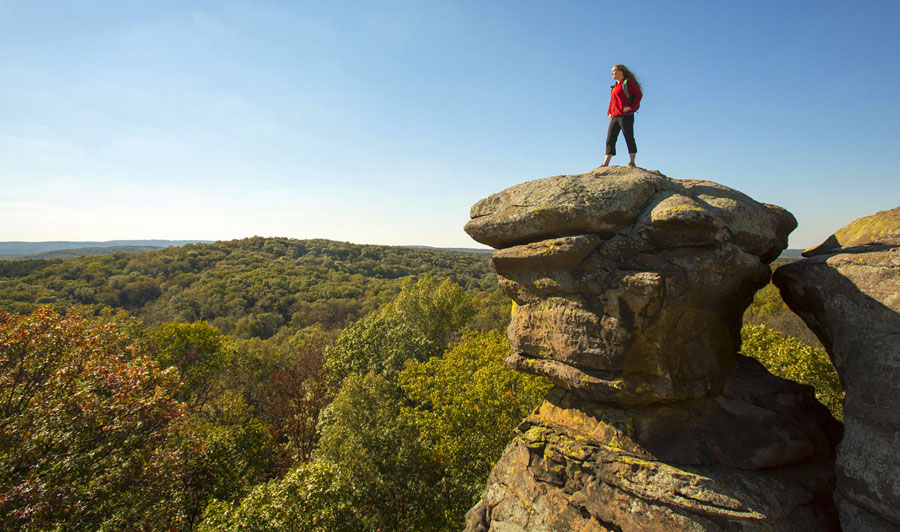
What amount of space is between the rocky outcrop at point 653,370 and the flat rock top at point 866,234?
2.27 ft

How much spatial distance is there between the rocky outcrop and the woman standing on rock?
1029 mm

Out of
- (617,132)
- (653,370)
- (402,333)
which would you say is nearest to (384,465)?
(402,333)

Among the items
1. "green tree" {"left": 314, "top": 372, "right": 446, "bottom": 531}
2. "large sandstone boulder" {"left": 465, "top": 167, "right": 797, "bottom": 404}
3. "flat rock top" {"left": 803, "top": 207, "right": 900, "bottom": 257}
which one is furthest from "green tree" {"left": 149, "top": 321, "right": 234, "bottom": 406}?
"flat rock top" {"left": 803, "top": 207, "right": 900, "bottom": 257}

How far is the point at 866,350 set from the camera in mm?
5820

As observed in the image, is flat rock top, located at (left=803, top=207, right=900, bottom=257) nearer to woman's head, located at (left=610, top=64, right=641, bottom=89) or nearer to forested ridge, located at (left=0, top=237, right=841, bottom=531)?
woman's head, located at (left=610, top=64, right=641, bottom=89)

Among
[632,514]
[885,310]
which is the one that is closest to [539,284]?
[632,514]

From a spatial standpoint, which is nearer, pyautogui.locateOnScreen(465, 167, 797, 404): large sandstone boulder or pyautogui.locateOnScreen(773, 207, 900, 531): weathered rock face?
pyautogui.locateOnScreen(773, 207, 900, 531): weathered rock face

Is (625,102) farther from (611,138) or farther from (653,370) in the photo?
(653,370)

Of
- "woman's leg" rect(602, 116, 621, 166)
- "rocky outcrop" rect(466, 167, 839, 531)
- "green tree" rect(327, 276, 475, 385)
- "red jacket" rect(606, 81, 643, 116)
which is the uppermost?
"red jacket" rect(606, 81, 643, 116)

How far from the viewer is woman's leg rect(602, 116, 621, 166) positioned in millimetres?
8703

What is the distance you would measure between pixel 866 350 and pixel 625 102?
6016mm

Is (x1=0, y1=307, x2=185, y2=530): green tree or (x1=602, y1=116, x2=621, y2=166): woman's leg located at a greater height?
(x1=602, y1=116, x2=621, y2=166): woman's leg

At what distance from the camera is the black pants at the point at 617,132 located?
8.45 metres

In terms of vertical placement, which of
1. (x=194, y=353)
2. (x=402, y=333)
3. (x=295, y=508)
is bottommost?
(x=295, y=508)
